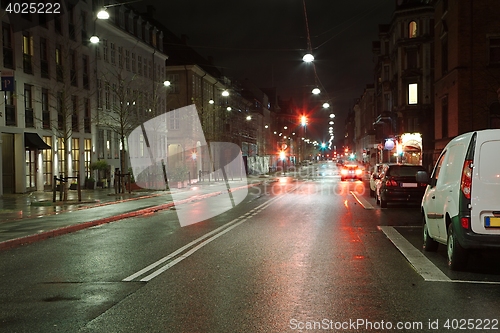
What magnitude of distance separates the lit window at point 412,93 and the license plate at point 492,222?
149ft

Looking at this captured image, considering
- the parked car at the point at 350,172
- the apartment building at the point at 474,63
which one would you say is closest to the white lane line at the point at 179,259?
the apartment building at the point at 474,63

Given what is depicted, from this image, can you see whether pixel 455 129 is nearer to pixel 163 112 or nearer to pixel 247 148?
pixel 163 112

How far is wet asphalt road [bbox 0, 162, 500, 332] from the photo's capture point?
18.6 feet

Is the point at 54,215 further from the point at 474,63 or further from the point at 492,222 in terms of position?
the point at 474,63

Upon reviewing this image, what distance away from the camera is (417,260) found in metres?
9.18

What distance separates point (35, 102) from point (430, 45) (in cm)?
3570

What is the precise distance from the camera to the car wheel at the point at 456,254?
8.08 m

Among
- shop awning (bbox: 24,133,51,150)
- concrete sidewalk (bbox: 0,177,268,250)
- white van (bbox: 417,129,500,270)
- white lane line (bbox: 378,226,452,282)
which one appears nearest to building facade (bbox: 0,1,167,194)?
shop awning (bbox: 24,133,51,150)

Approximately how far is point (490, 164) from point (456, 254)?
1479 millimetres

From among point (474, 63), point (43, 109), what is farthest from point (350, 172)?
point (43, 109)

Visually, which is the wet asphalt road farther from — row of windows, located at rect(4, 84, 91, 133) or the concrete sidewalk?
row of windows, located at rect(4, 84, 91, 133)

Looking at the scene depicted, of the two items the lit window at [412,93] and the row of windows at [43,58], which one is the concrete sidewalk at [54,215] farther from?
the lit window at [412,93]

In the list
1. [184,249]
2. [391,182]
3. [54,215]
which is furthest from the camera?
[391,182]

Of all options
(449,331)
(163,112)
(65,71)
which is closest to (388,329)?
(449,331)
